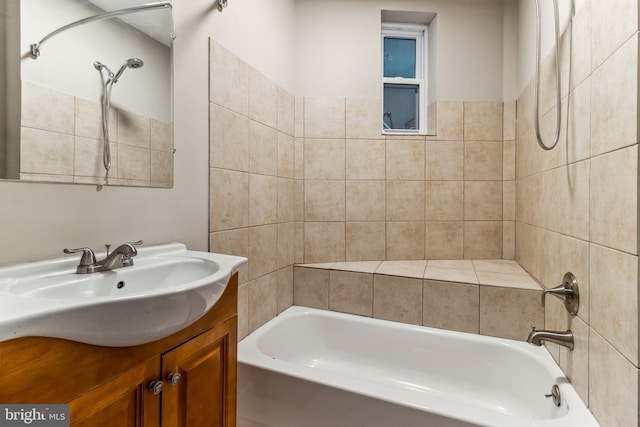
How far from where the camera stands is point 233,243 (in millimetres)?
1599

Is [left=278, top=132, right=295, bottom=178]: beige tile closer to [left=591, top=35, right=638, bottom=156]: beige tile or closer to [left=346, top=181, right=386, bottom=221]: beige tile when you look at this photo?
[left=346, top=181, right=386, bottom=221]: beige tile

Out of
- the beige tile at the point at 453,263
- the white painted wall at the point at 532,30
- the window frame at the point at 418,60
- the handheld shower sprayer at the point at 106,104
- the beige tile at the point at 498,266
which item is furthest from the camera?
the window frame at the point at 418,60

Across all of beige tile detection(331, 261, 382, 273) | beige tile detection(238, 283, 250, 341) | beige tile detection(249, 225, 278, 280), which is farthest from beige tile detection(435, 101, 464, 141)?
beige tile detection(238, 283, 250, 341)

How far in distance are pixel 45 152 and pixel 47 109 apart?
12 centimetres

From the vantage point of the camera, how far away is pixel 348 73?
229 cm

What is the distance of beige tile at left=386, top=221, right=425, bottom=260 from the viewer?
232 centimetres

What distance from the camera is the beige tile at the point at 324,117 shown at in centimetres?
228

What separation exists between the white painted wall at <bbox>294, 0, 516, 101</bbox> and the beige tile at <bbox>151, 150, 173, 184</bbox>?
1.28m

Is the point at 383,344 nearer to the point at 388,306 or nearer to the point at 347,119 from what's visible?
the point at 388,306

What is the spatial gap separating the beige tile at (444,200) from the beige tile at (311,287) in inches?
34.7

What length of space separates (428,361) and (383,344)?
0.26 m

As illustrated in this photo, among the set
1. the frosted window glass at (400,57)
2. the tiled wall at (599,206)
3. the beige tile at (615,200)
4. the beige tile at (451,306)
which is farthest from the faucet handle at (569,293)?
the frosted window glass at (400,57)

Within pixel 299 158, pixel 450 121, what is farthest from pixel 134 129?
pixel 450 121

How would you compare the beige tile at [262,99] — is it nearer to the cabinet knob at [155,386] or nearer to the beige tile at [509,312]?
the cabinet knob at [155,386]
